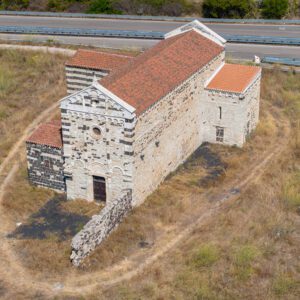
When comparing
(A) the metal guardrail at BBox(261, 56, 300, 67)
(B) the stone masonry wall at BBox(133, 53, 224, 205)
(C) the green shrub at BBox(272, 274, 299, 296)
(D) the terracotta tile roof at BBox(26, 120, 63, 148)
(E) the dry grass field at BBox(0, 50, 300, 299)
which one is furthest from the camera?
(A) the metal guardrail at BBox(261, 56, 300, 67)

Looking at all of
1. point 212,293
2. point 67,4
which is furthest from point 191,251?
point 67,4

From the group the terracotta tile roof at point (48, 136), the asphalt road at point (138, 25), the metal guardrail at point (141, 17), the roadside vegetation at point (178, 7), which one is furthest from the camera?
the roadside vegetation at point (178, 7)

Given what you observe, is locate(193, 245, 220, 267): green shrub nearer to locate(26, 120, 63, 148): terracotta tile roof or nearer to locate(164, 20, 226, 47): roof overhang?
locate(26, 120, 63, 148): terracotta tile roof

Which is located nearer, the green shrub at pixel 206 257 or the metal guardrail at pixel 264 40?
the green shrub at pixel 206 257

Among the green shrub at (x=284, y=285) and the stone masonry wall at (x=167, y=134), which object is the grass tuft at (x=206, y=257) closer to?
the green shrub at (x=284, y=285)

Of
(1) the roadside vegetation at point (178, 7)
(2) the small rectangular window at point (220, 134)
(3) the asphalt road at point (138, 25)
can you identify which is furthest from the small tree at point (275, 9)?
(2) the small rectangular window at point (220, 134)

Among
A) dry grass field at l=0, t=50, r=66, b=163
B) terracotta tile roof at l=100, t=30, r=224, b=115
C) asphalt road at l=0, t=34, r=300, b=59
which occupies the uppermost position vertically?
terracotta tile roof at l=100, t=30, r=224, b=115

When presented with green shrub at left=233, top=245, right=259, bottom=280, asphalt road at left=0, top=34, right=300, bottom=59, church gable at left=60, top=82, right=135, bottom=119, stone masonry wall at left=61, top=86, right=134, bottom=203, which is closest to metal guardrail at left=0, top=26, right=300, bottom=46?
asphalt road at left=0, top=34, right=300, bottom=59
